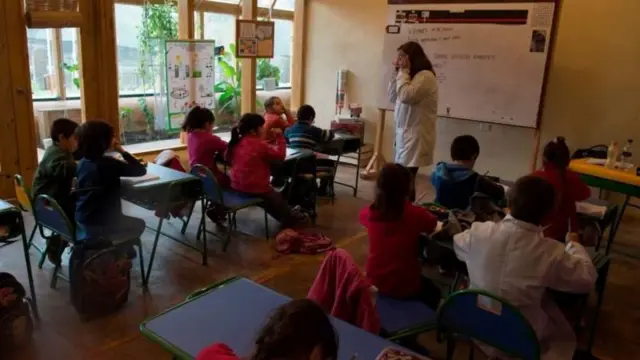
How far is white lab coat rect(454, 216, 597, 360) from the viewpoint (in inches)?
73.5

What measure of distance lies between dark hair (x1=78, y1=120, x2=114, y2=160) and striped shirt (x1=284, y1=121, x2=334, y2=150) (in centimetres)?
201

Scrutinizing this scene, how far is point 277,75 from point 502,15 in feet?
12.2

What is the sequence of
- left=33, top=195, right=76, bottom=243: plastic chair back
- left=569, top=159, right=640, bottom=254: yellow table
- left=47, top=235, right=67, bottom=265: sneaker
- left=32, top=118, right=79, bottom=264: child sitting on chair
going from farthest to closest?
left=569, top=159, right=640, bottom=254: yellow table, left=47, top=235, right=67, bottom=265: sneaker, left=32, top=118, right=79, bottom=264: child sitting on chair, left=33, top=195, right=76, bottom=243: plastic chair back

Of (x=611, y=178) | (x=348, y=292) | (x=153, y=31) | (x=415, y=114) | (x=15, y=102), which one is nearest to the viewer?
(x=348, y=292)

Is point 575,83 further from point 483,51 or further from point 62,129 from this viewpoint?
point 62,129

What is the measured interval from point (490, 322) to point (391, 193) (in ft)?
2.19

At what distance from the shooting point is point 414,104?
4121mm

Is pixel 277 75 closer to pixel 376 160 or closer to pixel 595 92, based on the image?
pixel 376 160

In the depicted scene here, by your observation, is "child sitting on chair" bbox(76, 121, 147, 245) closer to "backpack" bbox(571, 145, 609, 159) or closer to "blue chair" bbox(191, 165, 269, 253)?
"blue chair" bbox(191, 165, 269, 253)

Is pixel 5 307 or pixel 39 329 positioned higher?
pixel 5 307

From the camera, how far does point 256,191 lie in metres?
3.99

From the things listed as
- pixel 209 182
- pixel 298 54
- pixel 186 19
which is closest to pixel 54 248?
pixel 209 182

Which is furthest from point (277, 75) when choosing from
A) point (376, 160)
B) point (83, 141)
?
point (83, 141)

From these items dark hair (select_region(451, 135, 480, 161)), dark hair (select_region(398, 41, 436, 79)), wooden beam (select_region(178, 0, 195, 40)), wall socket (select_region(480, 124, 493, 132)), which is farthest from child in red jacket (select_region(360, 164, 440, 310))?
wooden beam (select_region(178, 0, 195, 40))
